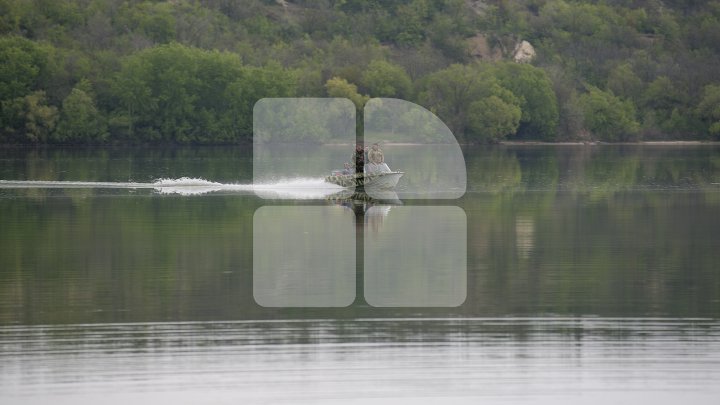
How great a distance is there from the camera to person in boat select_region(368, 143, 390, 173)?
49.2 m

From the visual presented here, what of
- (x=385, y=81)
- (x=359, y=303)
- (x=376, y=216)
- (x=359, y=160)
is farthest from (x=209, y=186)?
(x=385, y=81)

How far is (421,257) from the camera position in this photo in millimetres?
30297

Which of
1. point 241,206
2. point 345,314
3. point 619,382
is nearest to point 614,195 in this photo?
point 241,206

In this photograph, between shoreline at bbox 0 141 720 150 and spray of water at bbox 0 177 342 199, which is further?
shoreline at bbox 0 141 720 150

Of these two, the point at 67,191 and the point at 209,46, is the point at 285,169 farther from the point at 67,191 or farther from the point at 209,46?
the point at 209,46

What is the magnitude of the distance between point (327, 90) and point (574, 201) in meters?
80.1

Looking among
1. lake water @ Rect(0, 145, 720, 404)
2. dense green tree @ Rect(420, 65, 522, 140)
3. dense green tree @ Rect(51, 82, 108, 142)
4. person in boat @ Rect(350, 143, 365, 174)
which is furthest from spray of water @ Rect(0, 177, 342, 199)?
dense green tree @ Rect(420, 65, 522, 140)

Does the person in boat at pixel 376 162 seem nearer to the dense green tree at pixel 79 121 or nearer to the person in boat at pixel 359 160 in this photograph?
the person in boat at pixel 359 160

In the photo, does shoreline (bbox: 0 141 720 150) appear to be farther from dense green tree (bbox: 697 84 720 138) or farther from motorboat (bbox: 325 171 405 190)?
motorboat (bbox: 325 171 405 190)

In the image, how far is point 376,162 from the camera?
165 feet

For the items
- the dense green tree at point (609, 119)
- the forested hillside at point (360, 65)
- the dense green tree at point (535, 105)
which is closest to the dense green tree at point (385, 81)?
the forested hillside at point (360, 65)
